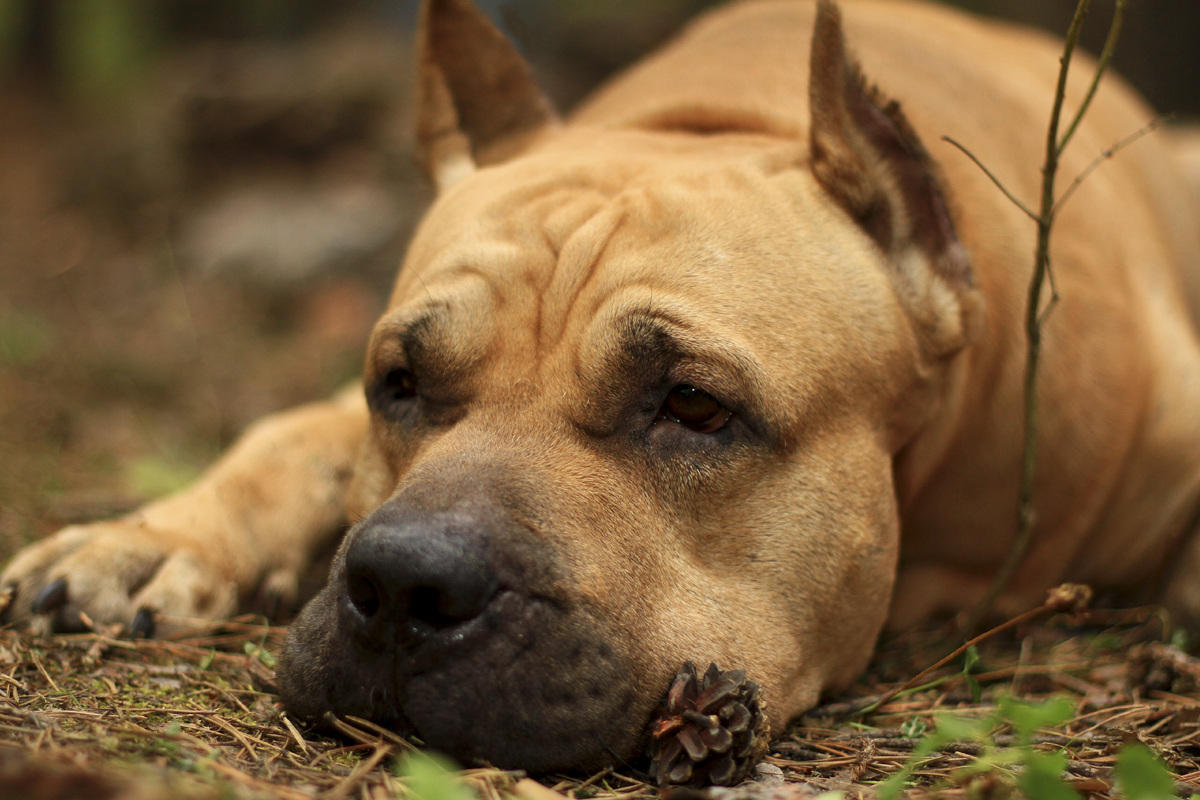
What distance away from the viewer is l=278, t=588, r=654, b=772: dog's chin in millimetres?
1771

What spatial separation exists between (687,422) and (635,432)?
0.40 ft

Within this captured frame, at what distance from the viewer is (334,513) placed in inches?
128

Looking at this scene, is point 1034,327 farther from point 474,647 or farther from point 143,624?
point 143,624

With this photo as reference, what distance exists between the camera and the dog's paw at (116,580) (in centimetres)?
249

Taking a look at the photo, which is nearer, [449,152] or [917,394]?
[917,394]

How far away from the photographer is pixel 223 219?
7.53 m

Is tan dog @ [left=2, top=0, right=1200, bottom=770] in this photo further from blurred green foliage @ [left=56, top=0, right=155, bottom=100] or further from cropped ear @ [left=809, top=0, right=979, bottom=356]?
A: blurred green foliage @ [left=56, top=0, right=155, bottom=100]

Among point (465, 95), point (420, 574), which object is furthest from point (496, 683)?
point (465, 95)

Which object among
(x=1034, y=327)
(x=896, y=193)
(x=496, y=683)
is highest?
(x=896, y=193)

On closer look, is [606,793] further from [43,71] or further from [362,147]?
[43,71]

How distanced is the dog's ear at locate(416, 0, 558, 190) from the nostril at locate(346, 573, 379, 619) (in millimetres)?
1671

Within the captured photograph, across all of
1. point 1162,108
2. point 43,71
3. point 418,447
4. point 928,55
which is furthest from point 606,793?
point 43,71

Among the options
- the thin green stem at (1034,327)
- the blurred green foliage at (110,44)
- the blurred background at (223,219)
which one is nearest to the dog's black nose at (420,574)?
the thin green stem at (1034,327)

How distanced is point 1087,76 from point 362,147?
5.30 metres
